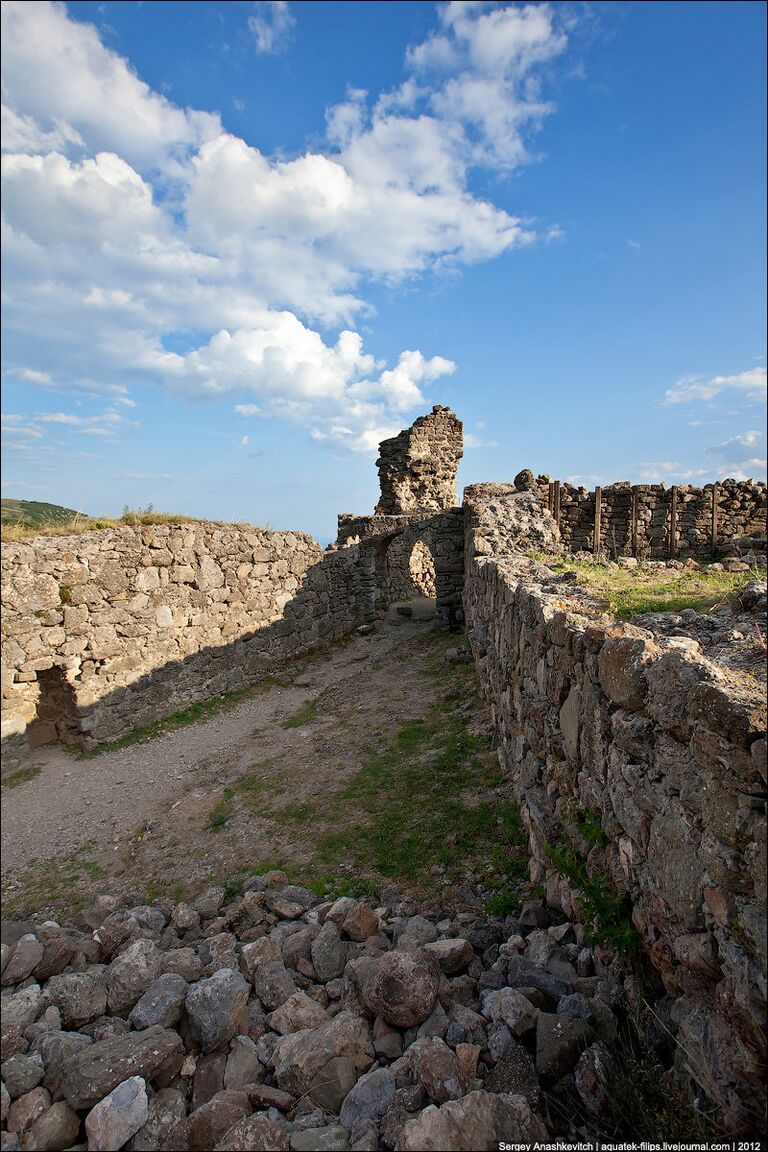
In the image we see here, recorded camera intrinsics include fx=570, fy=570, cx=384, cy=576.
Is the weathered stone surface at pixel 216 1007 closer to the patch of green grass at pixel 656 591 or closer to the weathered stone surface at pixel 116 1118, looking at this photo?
the weathered stone surface at pixel 116 1118

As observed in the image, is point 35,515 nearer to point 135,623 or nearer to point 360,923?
point 135,623

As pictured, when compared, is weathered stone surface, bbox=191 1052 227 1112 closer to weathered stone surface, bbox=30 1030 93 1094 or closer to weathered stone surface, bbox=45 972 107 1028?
weathered stone surface, bbox=30 1030 93 1094

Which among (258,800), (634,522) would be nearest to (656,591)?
(258,800)

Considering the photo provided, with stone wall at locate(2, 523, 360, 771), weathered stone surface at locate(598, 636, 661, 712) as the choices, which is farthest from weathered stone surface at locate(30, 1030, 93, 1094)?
stone wall at locate(2, 523, 360, 771)

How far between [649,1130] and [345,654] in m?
12.0

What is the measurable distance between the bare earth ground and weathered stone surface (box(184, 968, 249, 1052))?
1.62 metres

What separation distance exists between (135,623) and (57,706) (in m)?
1.74

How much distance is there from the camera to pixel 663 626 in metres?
3.66

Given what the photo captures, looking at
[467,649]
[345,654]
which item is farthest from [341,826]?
[345,654]

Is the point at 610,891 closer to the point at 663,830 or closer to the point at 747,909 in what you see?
the point at 663,830

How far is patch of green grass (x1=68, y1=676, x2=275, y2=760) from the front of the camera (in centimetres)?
874

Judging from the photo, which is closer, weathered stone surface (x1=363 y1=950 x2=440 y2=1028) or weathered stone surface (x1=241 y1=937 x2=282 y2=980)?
weathered stone surface (x1=363 y1=950 x2=440 y2=1028)

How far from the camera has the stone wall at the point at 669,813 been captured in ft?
5.93

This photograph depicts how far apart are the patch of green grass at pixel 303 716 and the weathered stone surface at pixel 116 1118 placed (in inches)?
262
